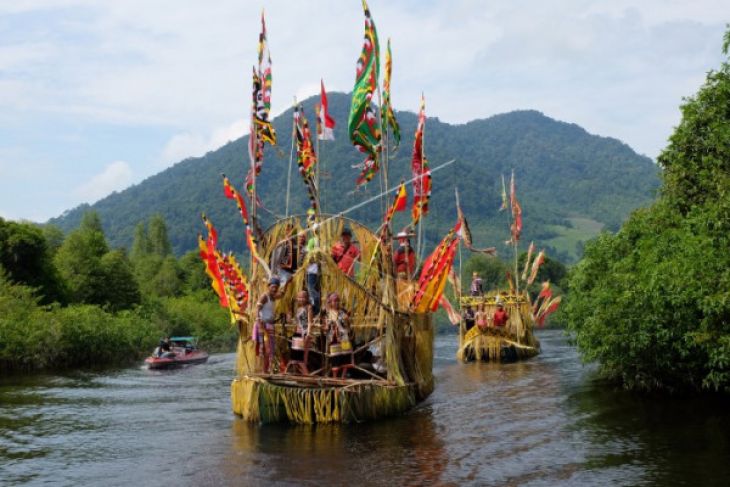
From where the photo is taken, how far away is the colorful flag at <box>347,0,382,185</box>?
1900 cm

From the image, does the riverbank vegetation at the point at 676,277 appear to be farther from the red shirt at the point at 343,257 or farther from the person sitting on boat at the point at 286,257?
the person sitting on boat at the point at 286,257

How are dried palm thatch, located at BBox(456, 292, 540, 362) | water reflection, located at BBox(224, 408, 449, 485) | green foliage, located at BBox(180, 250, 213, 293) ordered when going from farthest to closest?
green foliage, located at BBox(180, 250, 213, 293)
dried palm thatch, located at BBox(456, 292, 540, 362)
water reflection, located at BBox(224, 408, 449, 485)

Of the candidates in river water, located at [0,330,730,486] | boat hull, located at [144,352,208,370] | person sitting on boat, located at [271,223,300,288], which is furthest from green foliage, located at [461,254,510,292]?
person sitting on boat, located at [271,223,300,288]

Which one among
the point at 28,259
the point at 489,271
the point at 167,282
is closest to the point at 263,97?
the point at 28,259

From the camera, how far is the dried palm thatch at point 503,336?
35.1 meters

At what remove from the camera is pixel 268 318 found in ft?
56.4

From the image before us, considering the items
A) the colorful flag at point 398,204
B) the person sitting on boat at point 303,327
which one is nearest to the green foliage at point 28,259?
the person sitting on boat at point 303,327

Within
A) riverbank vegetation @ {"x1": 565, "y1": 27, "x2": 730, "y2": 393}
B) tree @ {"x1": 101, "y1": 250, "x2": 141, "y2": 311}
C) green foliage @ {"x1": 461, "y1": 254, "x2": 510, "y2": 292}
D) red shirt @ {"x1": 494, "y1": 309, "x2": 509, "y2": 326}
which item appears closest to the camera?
riverbank vegetation @ {"x1": 565, "y1": 27, "x2": 730, "y2": 393}

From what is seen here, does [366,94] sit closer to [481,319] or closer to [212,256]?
[212,256]

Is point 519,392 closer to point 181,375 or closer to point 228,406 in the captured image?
point 228,406

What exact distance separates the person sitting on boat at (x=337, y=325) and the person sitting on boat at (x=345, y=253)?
1616mm

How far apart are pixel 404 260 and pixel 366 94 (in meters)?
4.20

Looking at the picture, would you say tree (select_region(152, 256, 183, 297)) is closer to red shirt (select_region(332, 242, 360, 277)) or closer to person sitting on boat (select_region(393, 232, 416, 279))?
person sitting on boat (select_region(393, 232, 416, 279))

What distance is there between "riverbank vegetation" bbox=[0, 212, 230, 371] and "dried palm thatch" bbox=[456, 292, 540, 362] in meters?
16.7
